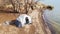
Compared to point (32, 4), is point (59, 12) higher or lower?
lower

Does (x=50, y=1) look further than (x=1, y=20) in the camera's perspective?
Yes

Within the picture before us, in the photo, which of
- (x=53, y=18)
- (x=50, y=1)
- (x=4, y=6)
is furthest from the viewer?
(x=50, y=1)

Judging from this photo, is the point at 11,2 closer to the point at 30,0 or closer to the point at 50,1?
the point at 30,0

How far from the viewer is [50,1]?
8.36 ft

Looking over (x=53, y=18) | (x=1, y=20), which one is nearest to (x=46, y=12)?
(x=53, y=18)

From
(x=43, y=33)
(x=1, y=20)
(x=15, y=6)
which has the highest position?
(x=15, y=6)

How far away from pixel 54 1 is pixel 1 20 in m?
1.16

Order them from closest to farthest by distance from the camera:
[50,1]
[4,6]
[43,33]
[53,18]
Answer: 1. [43,33]
2. [4,6]
3. [53,18]
4. [50,1]

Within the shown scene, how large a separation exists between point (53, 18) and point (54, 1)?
40 cm

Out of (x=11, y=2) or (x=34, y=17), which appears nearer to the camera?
(x=34, y=17)

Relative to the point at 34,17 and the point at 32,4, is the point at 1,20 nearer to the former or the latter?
the point at 34,17

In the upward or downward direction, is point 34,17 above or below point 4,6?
below

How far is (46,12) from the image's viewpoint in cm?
234

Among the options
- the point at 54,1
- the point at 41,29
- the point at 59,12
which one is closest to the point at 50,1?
the point at 54,1
